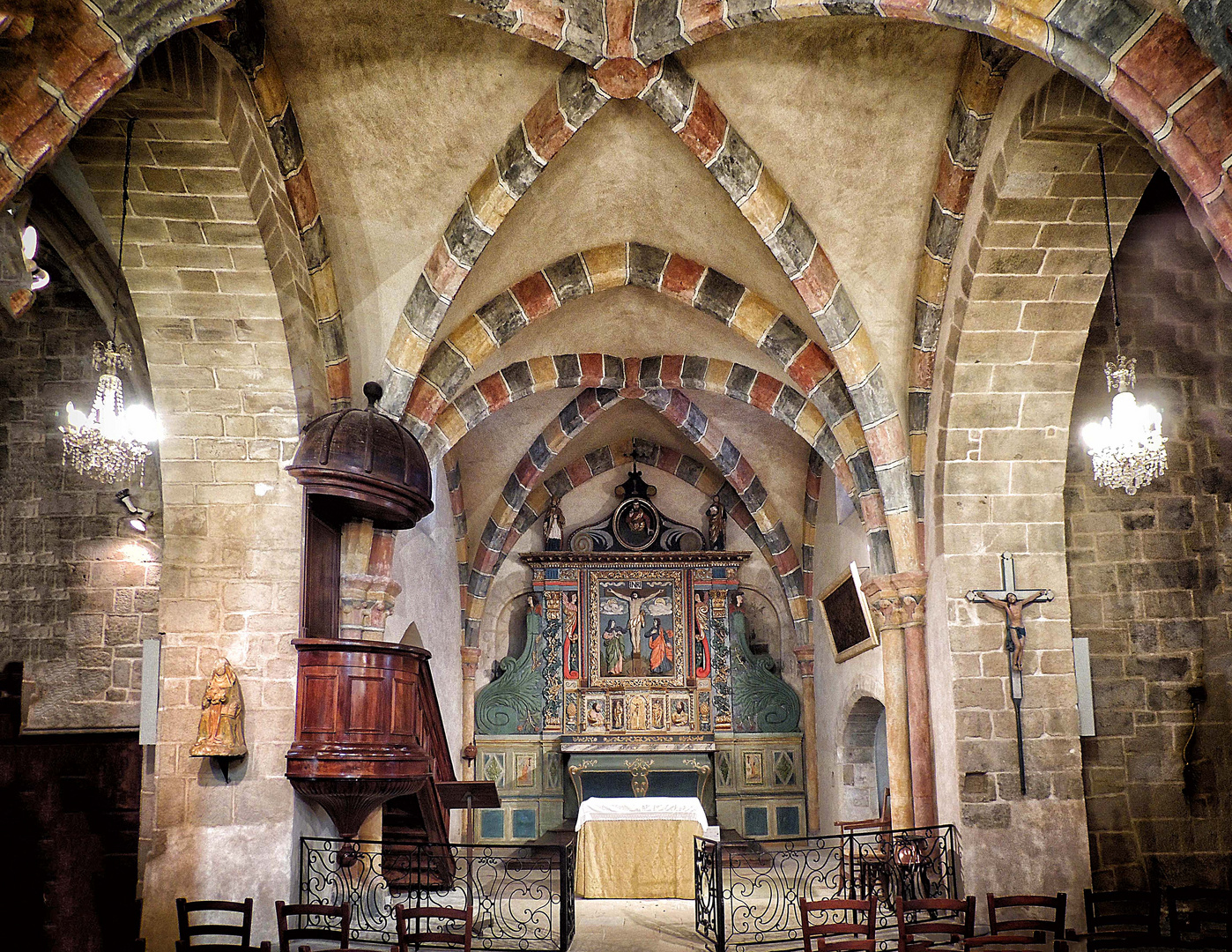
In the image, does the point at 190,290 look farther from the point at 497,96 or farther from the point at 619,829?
the point at 619,829

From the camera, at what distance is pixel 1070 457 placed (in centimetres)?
908

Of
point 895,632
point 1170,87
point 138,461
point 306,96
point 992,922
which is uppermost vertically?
point 306,96

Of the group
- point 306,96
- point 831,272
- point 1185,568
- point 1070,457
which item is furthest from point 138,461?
point 1185,568

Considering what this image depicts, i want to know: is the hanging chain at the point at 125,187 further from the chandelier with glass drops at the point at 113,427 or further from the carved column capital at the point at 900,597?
the carved column capital at the point at 900,597

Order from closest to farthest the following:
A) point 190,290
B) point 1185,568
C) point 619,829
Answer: point 190,290
point 1185,568
point 619,829

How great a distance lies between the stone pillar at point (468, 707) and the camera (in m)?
14.4

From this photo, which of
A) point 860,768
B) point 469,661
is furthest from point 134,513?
point 860,768

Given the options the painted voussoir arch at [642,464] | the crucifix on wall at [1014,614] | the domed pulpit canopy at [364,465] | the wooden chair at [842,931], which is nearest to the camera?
the wooden chair at [842,931]

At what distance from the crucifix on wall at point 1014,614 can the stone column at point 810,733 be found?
6.56 m

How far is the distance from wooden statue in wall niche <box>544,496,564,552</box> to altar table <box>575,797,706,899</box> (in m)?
5.18

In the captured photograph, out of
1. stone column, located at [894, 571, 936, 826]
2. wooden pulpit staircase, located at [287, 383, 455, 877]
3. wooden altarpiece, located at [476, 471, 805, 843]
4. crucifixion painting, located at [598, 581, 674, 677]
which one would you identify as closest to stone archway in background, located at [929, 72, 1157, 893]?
stone column, located at [894, 571, 936, 826]

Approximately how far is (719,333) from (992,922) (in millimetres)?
6132

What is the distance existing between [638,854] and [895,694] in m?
3.02

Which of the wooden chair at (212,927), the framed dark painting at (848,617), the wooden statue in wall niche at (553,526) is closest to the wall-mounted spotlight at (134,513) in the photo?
the wooden chair at (212,927)
